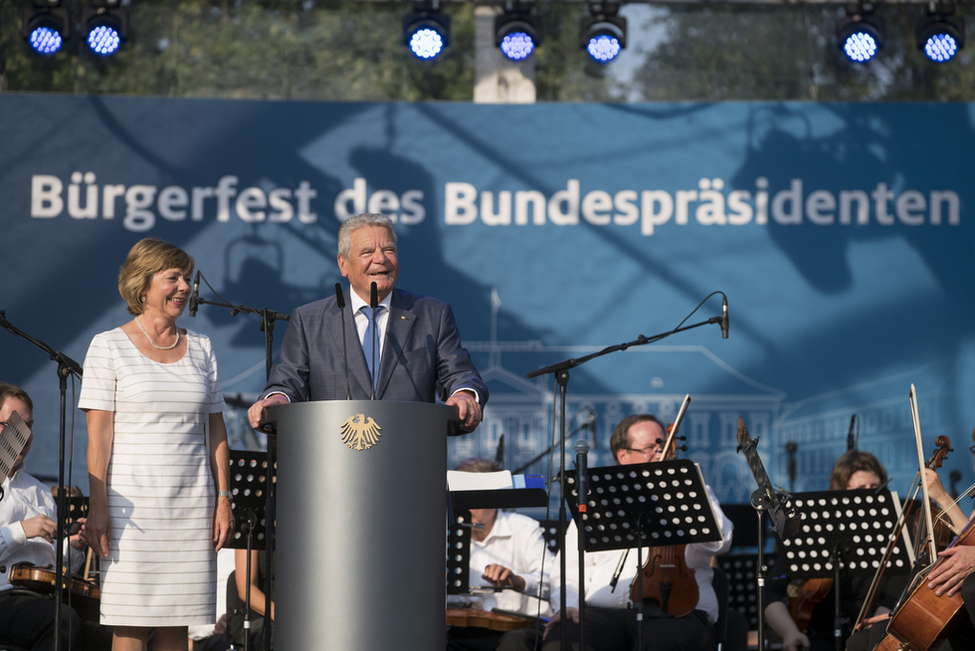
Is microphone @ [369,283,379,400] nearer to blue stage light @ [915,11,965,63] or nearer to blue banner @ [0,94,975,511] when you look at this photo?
blue banner @ [0,94,975,511]

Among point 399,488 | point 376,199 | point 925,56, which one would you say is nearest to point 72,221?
point 376,199

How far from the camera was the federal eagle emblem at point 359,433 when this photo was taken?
265cm

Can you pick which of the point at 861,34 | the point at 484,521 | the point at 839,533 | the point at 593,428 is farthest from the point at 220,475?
the point at 861,34

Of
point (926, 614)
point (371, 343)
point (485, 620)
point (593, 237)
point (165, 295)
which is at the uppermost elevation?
point (593, 237)

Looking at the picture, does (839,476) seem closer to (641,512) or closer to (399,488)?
(641,512)

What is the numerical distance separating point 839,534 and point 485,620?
1474 mm

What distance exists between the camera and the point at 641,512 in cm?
404

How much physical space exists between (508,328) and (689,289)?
3.62 ft

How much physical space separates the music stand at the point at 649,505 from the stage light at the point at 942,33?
3.87 meters

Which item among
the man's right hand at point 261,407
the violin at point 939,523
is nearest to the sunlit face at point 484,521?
the violin at point 939,523

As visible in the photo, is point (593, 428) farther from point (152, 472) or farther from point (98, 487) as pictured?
point (98, 487)

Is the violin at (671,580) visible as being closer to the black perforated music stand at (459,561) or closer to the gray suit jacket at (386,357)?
the black perforated music stand at (459,561)

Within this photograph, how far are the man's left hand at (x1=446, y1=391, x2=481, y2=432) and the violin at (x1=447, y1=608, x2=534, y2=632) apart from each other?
65.7 inches

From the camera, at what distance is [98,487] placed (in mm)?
3354
